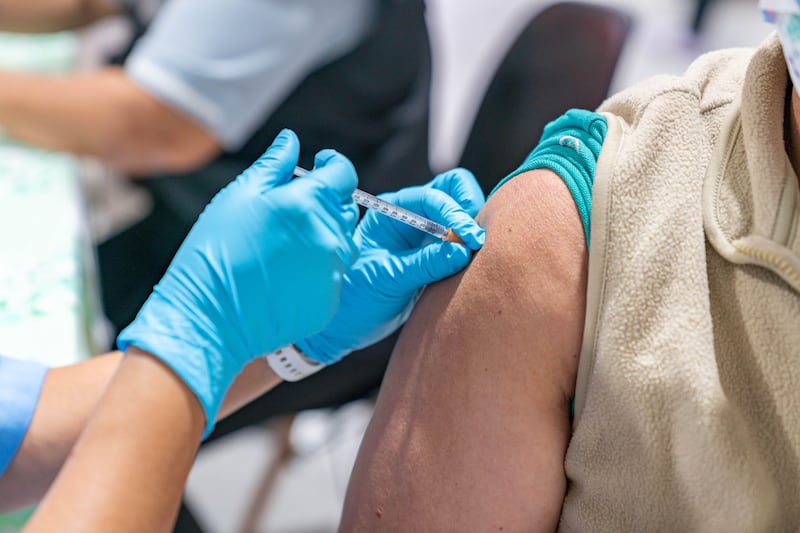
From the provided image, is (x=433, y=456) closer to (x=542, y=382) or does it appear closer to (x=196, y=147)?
(x=542, y=382)

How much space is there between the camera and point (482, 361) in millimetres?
691

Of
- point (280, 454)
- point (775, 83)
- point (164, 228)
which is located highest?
point (775, 83)

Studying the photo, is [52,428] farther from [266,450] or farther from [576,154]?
[266,450]

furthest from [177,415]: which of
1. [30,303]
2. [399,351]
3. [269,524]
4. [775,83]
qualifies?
[269,524]

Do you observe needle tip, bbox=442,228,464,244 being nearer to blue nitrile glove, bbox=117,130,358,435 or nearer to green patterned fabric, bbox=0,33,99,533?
blue nitrile glove, bbox=117,130,358,435

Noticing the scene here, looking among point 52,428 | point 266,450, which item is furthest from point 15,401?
point 266,450

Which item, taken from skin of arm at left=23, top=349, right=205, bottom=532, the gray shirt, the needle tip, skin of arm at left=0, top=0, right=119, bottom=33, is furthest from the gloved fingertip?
skin of arm at left=0, top=0, right=119, bottom=33

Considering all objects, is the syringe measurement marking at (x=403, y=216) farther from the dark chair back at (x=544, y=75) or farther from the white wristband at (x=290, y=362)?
the dark chair back at (x=544, y=75)

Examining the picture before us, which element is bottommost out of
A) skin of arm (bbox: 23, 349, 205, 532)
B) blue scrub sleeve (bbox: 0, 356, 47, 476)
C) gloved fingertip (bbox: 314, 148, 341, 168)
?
blue scrub sleeve (bbox: 0, 356, 47, 476)

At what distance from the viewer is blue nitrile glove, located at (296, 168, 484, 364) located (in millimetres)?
735

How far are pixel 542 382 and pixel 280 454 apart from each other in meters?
1.06

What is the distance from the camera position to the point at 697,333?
0.63m

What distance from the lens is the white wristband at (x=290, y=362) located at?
84 centimetres

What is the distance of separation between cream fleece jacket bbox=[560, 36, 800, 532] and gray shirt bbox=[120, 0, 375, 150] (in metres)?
0.75
